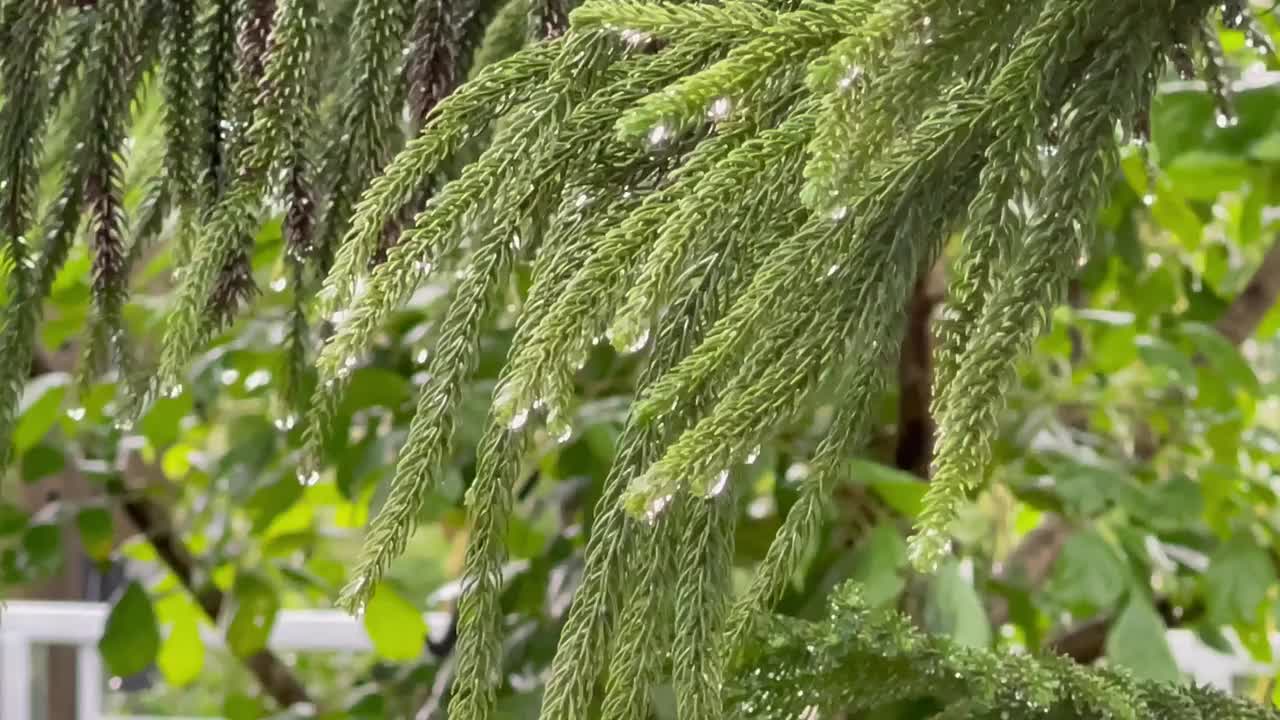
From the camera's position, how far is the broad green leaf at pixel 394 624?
1.21 meters

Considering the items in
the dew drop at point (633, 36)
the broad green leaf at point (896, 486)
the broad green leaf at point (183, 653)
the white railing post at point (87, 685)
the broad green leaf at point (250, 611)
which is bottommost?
the white railing post at point (87, 685)

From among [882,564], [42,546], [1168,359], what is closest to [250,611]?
[42,546]

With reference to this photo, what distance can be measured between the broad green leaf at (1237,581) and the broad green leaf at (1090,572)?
104 mm

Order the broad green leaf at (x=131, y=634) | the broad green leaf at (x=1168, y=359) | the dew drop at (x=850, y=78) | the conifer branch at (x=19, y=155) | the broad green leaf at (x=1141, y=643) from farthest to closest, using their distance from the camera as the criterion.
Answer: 1. the broad green leaf at (x=131, y=634)
2. the broad green leaf at (x=1168, y=359)
3. the broad green leaf at (x=1141, y=643)
4. the conifer branch at (x=19, y=155)
5. the dew drop at (x=850, y=78)

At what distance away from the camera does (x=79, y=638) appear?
6.61ft

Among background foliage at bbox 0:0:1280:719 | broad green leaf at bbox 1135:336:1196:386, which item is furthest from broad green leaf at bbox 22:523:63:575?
broad green leaf at bbox 1135:336:1196:386

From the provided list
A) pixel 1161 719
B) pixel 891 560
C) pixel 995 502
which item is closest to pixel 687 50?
pixel 1161 719

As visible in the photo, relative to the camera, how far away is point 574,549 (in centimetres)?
118

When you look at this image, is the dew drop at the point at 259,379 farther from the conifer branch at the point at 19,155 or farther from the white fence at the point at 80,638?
the white fence at the point at 80,638

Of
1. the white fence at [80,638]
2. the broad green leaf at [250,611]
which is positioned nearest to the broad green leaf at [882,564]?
the broad green leaf at [250,611]

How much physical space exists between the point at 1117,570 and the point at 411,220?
0.72 m

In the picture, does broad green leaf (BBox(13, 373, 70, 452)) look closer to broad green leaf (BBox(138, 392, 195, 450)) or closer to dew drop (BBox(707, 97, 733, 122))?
broad green leaf (BBox(138, 392, 195, 450))

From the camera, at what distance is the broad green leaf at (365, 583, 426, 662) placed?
47.6 inches

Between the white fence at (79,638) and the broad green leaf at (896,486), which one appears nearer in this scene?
the broad green leaf at (896,486)
